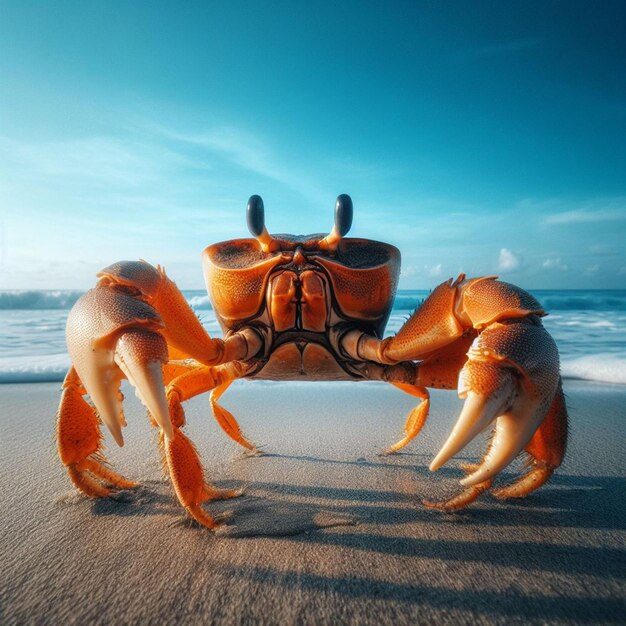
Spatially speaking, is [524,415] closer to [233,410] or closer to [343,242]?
[343,242]

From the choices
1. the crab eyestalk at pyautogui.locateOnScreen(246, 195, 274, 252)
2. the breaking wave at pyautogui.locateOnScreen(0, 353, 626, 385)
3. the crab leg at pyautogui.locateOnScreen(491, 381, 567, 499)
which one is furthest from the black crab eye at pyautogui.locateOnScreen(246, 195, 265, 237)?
the breaking wave at pyautogui.locateOnScreen(0, 353, 626, 385)

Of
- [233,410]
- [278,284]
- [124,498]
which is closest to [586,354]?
[233,410]

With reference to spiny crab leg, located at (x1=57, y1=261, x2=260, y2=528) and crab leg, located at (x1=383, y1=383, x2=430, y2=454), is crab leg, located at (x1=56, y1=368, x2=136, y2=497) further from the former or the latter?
crab leg, located at (x1=383, y1=383, x2=430, y2=454)

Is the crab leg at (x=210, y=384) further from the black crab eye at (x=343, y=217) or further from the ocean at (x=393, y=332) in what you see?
the black crab eye at (x=343, y=217)

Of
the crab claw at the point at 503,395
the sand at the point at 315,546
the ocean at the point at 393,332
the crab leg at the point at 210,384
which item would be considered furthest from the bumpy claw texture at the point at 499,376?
the crab leg at the point at 210,384

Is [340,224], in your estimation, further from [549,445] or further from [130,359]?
[549,445]
